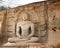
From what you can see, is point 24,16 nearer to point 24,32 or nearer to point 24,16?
point 24,16

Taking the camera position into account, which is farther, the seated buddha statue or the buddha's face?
the buddha's face

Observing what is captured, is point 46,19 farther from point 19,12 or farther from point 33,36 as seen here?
point 19,12

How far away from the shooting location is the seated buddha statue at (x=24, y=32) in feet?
11.9

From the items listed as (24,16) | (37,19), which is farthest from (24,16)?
(37,19)

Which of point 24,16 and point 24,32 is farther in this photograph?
point 24,16

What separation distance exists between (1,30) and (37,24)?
969 mm

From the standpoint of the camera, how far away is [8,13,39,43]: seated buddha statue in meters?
3.62

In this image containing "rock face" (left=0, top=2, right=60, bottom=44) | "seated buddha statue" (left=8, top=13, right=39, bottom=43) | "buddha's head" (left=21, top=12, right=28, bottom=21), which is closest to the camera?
"rock face" (left=0, top=2, right=60, bottom=44)

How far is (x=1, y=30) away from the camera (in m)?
3.95

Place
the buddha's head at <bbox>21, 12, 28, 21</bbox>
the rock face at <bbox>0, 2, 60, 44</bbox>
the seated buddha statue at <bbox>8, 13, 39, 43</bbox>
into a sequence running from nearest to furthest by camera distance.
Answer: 1. the rock face at <bbox>0, 2, 60, 44</bbox>
2. the seated buddha statue at <bbox>8, 13, 39, 43</bbox>
3. the buddha's head at <bbox>21, 12, 28, 21</bbox>

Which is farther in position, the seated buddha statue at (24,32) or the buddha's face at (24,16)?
the buddha's face at (24,16)

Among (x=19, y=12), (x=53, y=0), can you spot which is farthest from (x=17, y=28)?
(x=53, y=0)

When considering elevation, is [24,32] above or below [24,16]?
below

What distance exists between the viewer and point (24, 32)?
3.73 meters
